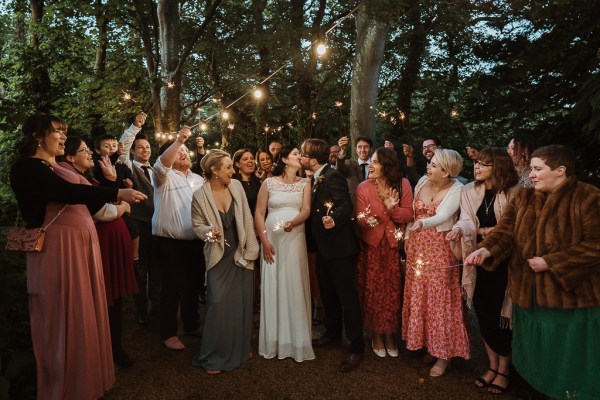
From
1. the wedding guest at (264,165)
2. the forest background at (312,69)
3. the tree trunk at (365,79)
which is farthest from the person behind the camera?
the tree trunk at (365,79)

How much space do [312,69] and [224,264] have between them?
337 inches

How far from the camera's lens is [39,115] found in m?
2.96

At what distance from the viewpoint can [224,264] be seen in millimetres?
3984

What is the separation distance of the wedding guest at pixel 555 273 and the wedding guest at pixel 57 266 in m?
3.00

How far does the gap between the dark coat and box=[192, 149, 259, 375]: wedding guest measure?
2.27ft

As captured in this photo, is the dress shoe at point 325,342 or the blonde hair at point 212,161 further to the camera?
the dress shoe at point 325,342

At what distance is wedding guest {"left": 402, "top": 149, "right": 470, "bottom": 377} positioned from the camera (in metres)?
3.74

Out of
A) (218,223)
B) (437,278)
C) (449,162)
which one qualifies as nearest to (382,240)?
(437,278)

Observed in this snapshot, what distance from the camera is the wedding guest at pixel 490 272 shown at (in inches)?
139

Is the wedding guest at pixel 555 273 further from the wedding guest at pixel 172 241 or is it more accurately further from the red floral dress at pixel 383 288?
the wedding guest at pixel 172 241

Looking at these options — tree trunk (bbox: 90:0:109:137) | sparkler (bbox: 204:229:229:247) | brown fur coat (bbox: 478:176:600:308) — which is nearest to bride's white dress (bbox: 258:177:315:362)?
sparkler (bbox: 204:229:229:247)

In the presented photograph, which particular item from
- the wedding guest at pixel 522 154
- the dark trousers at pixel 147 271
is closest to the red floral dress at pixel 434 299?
the wedding guest at pixel 522 154

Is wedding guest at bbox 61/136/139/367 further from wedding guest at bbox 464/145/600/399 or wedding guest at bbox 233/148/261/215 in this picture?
wedding guest at bbox 464/145/600/399

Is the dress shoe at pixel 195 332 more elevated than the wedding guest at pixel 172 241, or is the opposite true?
the wedding guest at pixel 172 241
